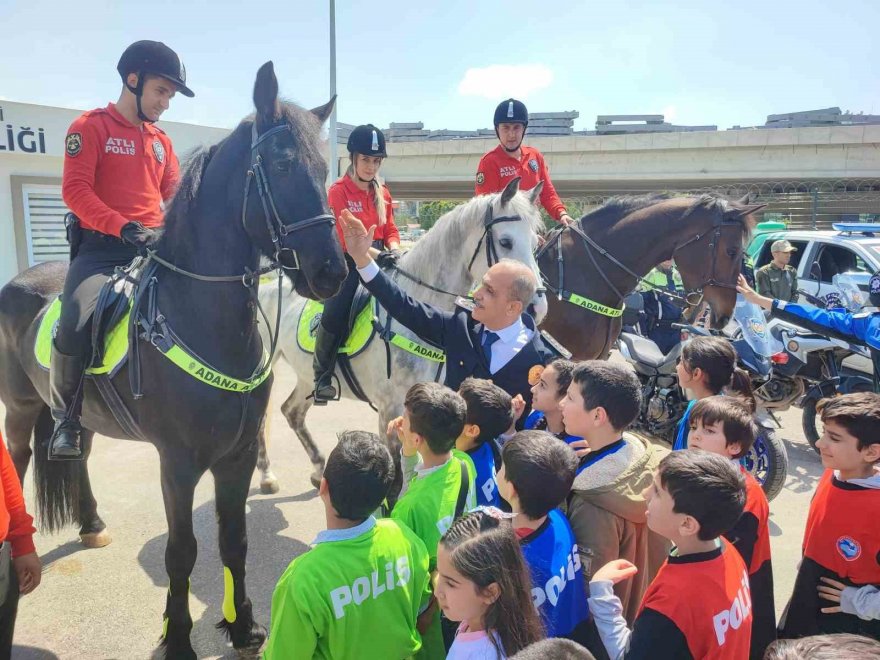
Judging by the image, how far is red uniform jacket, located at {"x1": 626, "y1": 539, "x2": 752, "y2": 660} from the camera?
61.2 inches

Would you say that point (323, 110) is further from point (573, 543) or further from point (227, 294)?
point (573, 543)

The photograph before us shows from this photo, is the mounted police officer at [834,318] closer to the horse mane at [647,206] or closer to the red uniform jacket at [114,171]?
the horse mane at [647,206]

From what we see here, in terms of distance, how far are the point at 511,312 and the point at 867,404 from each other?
155 centimetres

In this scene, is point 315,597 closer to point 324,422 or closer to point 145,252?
point 145,252

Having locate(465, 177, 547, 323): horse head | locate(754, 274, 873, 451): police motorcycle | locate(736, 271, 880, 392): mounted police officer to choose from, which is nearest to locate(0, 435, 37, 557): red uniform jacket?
locate(465, 177, 547, 323): horse head

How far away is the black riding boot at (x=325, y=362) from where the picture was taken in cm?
429

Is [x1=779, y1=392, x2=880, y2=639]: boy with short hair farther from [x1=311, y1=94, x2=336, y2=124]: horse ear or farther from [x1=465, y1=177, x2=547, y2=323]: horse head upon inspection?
[x1=311, y1=94, x2=336, y2=124]: horse ear

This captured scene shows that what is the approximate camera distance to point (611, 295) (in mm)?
5293

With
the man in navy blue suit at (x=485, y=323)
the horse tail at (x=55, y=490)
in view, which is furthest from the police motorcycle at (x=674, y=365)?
the horse tail at (x=55, y=490)

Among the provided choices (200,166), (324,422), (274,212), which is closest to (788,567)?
(274,212)

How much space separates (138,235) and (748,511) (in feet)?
10.1

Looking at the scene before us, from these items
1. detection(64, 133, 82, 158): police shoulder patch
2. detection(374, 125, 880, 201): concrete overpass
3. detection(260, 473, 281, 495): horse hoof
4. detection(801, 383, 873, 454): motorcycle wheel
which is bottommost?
detection(260, 473, 281, 495): horse hoof

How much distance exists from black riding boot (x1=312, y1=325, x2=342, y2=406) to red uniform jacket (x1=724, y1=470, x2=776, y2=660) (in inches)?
111

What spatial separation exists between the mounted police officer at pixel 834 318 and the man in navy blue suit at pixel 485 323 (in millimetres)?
2028
